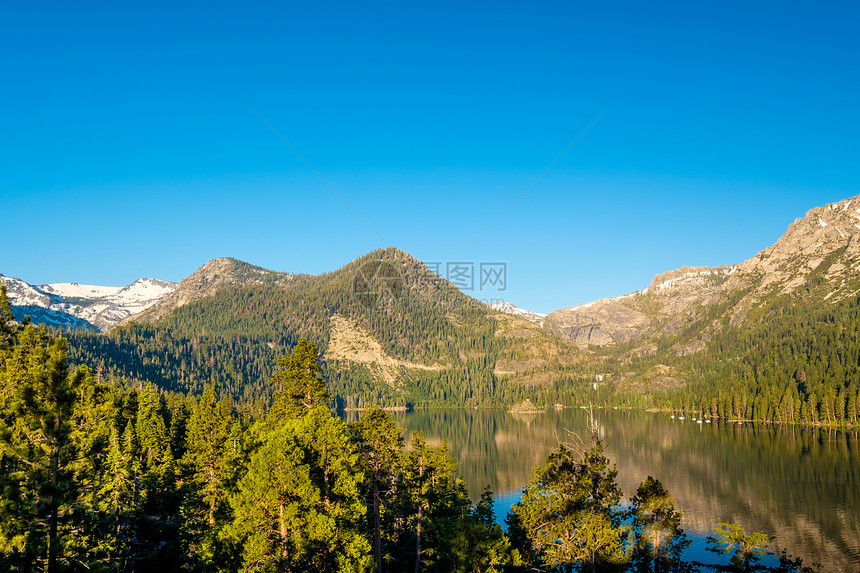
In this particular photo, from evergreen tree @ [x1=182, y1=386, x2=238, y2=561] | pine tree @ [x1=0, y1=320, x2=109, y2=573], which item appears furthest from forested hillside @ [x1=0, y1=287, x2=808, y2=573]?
evergreen tree @ [x1=182, y1=386, x2=238, y2=561]

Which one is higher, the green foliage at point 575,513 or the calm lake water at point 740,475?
the green foliage at point 575,513

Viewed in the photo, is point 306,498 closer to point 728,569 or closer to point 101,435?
point 101,435

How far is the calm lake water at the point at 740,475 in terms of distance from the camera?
72.9m

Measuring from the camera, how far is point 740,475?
358 feet

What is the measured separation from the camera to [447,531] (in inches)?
1486

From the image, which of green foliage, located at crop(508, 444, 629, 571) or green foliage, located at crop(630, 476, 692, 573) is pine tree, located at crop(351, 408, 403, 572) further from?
green foliage, located at crop(630, 476, 692, 573)

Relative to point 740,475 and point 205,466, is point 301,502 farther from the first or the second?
point 740,475

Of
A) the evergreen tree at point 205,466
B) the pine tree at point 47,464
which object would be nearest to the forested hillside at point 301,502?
the pine tree at point 47,464

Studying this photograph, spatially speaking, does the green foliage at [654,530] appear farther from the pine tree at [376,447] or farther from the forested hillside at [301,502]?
the pine tree at [376,447]

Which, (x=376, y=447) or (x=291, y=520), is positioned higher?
(x=376, y=447)

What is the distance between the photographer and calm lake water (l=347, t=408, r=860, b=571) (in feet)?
239

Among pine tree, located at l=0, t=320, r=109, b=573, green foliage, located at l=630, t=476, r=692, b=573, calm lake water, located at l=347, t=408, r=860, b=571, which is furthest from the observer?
calm lake water, located at l=347, t=408, r=860, b=571

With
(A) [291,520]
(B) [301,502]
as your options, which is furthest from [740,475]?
(A) [291,520]

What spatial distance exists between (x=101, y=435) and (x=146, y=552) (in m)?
28.1
